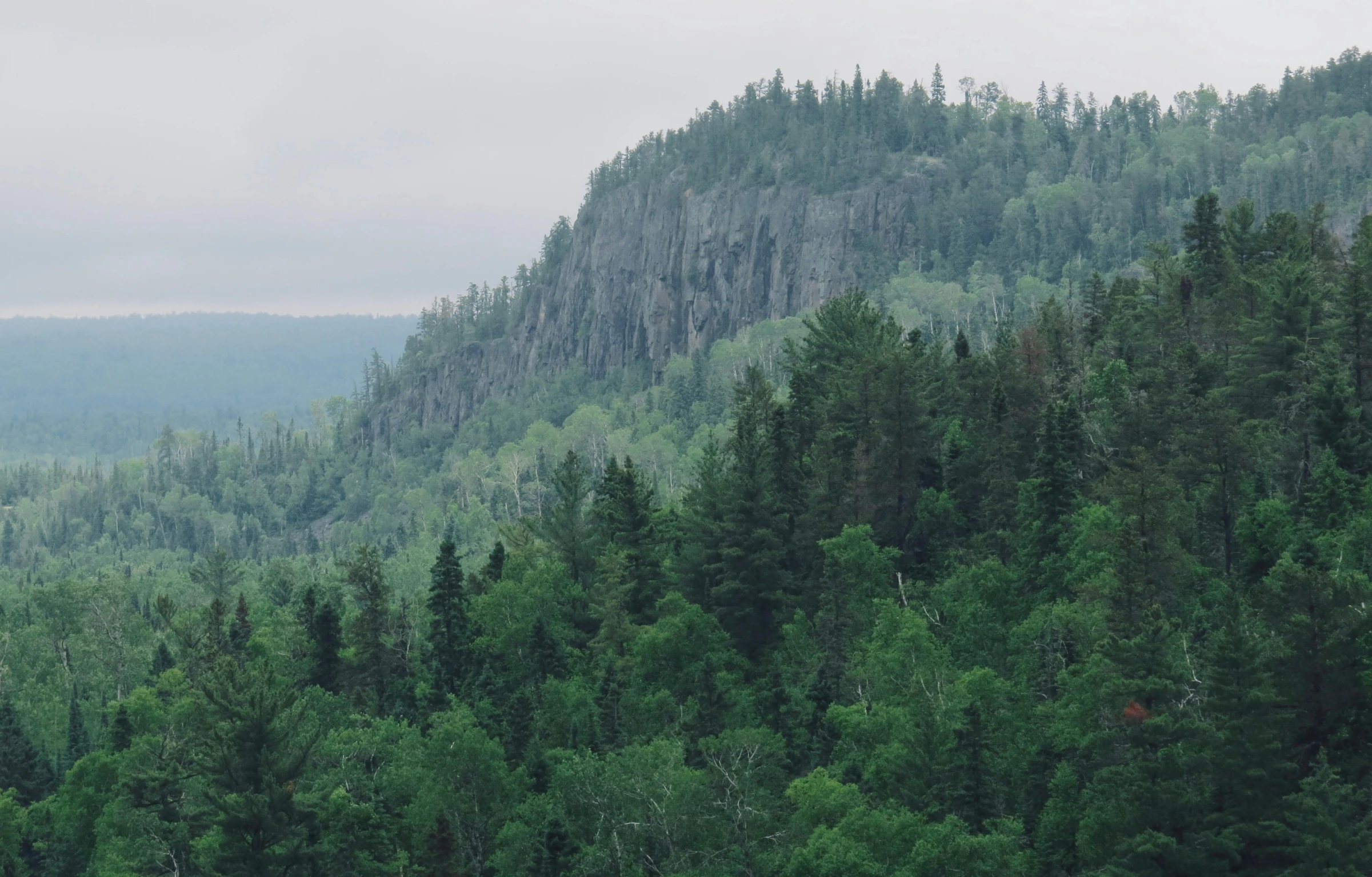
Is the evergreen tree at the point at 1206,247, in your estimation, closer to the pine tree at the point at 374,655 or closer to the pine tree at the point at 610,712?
the pine tree at the point at 610,712

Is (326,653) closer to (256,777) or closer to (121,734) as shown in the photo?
(121,734)

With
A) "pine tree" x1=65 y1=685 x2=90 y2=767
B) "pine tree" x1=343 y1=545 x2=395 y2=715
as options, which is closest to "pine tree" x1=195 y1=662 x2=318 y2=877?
"pine tree" x1=343 y1=545 x2=395 y2=715

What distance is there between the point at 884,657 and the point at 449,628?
82.4ft

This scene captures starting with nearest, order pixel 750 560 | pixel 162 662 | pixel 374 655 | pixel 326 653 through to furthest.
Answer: pixel 750 560, pixel 374 655, pixel 326 653, pixel 162 662

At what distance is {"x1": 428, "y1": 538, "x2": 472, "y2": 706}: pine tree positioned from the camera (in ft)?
242

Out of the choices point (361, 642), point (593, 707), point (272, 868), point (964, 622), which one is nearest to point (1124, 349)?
point (964, 622)

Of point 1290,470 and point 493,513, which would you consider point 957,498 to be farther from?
point 493,513

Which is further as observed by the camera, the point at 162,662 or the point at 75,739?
the point at 162,662

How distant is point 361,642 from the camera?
76188 millimetres

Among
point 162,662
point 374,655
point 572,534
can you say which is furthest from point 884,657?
point 162,662

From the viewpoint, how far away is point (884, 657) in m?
58.0

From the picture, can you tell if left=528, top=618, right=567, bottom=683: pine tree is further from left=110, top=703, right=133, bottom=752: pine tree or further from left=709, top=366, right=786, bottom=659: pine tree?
left=110, top=703, right=133, bottom=752: pine tree

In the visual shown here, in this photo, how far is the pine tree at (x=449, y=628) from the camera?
2899 inches

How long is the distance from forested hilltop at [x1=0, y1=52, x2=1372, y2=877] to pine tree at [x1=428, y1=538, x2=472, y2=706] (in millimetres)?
184
